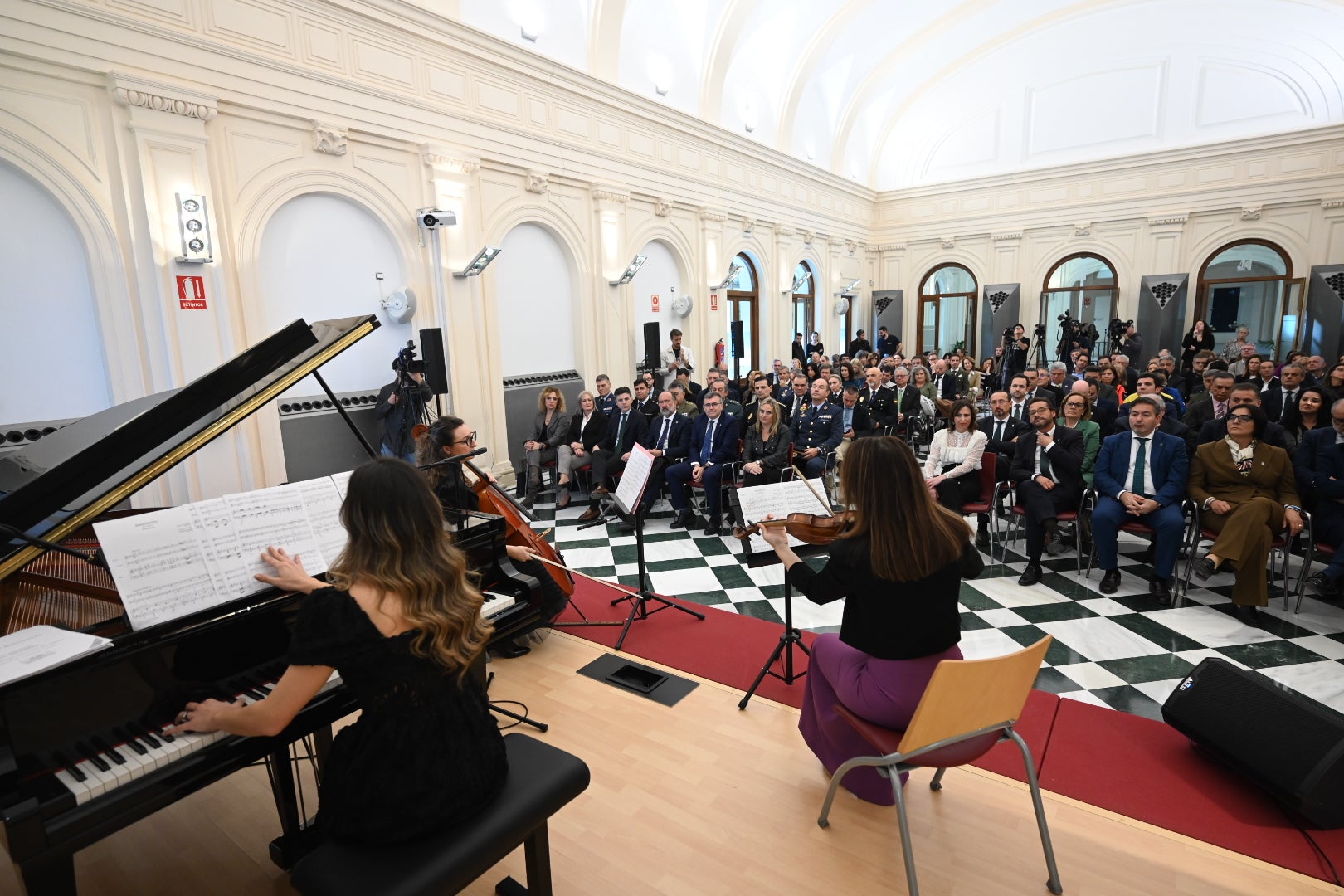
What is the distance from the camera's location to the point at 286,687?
1.51 metres

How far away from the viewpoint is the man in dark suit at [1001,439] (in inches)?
202

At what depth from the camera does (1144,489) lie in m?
4.19

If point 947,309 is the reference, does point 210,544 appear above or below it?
below

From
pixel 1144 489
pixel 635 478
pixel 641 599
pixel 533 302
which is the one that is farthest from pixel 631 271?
pixel 1144 489

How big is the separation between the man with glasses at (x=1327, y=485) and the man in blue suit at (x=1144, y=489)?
2.02 ft

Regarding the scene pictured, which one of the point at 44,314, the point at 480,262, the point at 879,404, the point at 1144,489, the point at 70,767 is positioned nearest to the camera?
the point at 70,767

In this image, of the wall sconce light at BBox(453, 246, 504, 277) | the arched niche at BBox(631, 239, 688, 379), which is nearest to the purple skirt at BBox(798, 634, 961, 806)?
the wall sconce light at BBox(453, 246, 504, 277)

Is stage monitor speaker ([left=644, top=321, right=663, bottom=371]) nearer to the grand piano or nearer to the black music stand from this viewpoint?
the black music stand

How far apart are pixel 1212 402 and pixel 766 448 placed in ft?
12.3

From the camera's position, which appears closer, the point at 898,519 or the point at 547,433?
the point at 898,519

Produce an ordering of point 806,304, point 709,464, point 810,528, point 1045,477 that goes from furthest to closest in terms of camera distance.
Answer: point 806,304 < point 709,464 < point 1045,477 < point 810,528

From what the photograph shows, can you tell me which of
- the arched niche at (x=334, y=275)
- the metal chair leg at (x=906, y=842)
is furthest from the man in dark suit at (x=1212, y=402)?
the arched niche at (x=334, y=275)

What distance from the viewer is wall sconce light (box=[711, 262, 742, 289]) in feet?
34.6

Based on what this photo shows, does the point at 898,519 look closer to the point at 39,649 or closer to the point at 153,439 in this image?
the point at 153,439
